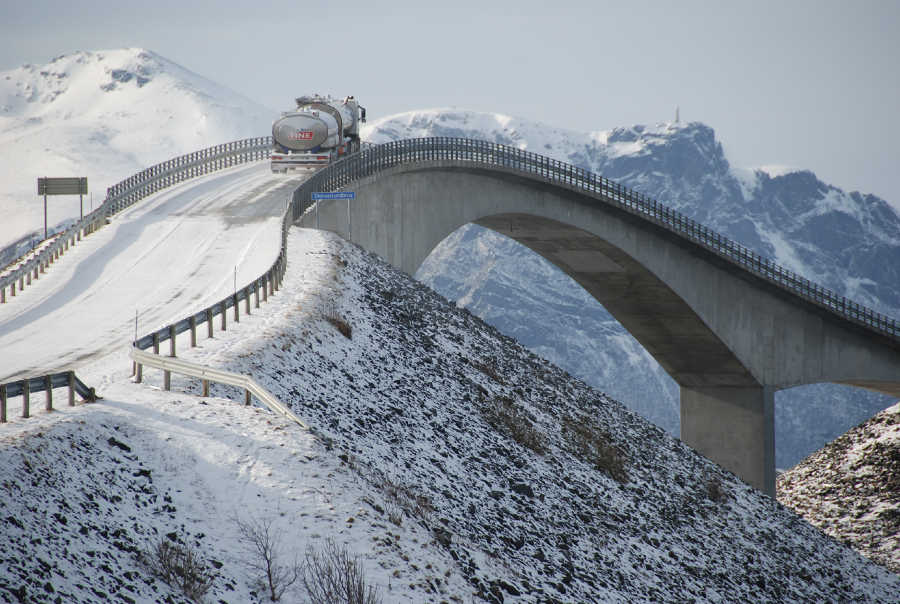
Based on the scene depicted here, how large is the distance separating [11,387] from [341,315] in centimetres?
1271

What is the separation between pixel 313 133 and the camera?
5219 cm

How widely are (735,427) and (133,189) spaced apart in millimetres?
37117

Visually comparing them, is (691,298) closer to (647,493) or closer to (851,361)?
(851,361)

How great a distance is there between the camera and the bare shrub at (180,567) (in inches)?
538

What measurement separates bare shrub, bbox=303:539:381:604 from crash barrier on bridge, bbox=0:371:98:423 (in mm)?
5540

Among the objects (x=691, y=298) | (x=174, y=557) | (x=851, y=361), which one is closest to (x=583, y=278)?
(x=691, y=298)

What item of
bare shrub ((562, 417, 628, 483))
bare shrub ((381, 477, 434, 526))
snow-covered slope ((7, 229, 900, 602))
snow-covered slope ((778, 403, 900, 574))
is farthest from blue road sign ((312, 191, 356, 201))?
snow-covered slope ((778, 403, 900, 574))

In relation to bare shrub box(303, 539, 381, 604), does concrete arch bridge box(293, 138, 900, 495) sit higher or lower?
lower

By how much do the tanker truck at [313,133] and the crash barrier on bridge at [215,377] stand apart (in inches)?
1311

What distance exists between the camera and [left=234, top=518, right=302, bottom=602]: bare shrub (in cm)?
1430

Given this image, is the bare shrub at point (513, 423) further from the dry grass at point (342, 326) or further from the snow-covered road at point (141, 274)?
the snow-covered road at point (141, 274)

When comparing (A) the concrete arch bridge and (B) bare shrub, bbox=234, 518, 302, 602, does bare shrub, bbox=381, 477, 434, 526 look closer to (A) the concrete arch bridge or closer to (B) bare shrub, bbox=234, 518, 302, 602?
(B) bare shrub, bbox=234, 518, 302, 602

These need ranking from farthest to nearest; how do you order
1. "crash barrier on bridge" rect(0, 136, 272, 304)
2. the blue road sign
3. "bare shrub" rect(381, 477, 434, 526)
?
1. the blue road sign
2. "crash barrier on bridge" rect(0, 136, 272, 304)
3. "bare shrub" rect(381, 477, 434, 526)

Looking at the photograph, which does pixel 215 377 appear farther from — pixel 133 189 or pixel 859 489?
pixel 859 489
